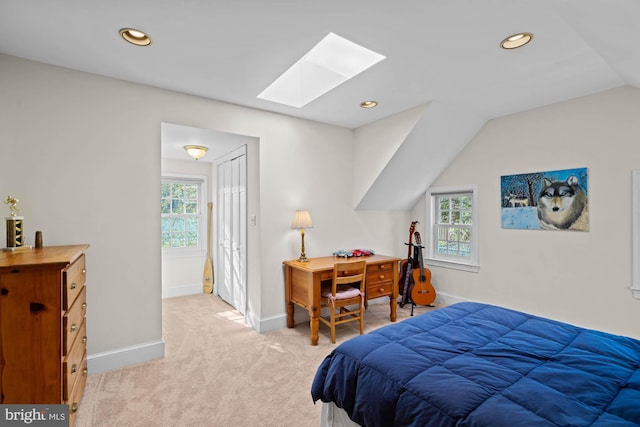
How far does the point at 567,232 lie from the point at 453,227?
130 cm

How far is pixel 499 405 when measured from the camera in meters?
1.12

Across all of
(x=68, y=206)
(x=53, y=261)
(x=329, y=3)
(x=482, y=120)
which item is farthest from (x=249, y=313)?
(x=482, y=120)

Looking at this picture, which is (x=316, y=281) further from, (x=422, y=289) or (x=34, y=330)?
(x=34, y=330)

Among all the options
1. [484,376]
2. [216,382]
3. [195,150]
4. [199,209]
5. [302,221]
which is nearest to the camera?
[484,376]

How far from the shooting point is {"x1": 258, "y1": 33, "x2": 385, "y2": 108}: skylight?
241 cm

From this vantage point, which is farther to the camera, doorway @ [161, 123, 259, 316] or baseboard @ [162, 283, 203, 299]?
baseboard @ [162, 283, 203, 299]

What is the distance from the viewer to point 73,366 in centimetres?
183

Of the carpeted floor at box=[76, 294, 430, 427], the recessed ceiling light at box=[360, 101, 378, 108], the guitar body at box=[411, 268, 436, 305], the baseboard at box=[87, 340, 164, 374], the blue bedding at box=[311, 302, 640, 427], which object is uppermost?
Result: the recessed ceiling light at box=[360, 101, 378, 108]

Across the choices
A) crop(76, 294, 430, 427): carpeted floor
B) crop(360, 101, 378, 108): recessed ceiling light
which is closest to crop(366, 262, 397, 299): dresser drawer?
crop(76, 294, 430, 427): carpeted floor

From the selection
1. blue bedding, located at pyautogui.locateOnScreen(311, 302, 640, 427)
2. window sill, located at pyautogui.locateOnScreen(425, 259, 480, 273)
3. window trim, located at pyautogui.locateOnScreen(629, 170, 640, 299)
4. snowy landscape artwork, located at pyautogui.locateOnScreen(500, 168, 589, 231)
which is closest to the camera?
blue bedding, located at pyautogui.locateOnScreen(311, 302, 640, 427)

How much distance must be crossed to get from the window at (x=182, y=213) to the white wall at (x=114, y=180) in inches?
73.7

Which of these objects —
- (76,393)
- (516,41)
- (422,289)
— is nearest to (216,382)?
(76,393)

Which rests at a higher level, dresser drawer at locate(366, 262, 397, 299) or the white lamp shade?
the white lamp shade

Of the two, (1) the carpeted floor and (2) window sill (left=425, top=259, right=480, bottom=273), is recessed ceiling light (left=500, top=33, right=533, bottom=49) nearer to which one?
(2) window sill (left=425, top=259, right=480, bottom=273)
